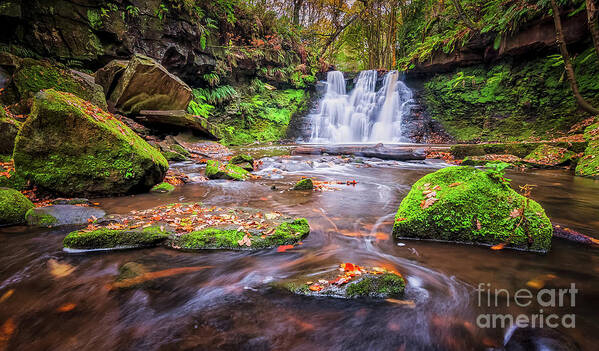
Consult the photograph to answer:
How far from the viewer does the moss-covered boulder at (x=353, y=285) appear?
1787 mm

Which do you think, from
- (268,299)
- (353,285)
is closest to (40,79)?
(268,299)

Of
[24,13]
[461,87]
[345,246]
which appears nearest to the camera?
[345,246]

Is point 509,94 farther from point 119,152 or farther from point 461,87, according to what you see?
point 119,152

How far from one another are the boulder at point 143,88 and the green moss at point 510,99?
1587 cm

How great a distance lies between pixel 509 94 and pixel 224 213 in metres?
17.0

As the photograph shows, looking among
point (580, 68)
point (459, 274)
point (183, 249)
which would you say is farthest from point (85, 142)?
point (580, 68)

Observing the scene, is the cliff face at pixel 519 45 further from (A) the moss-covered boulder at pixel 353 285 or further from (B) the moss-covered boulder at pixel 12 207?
(B) the moss-covered boulder at pixel 12 207

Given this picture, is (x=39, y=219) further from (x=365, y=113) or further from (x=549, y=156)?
(x=365, y=113)

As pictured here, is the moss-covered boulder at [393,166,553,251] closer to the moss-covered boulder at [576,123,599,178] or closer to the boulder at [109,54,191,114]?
the moss-covered boulder at [576,123,599,178]

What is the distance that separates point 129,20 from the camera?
11.3 meters

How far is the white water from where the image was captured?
17547 millimetres

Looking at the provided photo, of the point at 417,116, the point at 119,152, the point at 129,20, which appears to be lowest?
the point at 119,152

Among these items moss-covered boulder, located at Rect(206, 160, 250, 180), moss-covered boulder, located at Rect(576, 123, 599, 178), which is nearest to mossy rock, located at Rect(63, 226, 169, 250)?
moss-covered boulder, located at Rect(206, 160, 250, 180)

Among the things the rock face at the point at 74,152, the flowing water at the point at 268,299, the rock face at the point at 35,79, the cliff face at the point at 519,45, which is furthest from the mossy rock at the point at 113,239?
the cliff face at the point at 519,45
